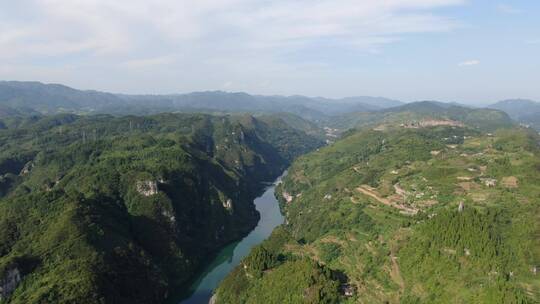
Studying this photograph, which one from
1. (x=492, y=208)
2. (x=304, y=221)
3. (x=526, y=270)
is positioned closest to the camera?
(x=526, y=270)

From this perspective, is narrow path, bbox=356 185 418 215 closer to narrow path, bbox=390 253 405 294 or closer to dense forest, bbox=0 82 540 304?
dense forest, bbox=0 82 540 304

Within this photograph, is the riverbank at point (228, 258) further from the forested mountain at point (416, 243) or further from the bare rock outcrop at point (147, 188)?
the bare rock outcrop at point (147, 188)

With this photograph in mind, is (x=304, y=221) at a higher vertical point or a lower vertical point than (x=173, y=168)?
lower

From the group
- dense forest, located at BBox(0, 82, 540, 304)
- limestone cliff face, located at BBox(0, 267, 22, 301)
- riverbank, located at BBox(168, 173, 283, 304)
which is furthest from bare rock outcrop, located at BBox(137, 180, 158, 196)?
limestone cliff face, located at BBox(0, 267, 22, 301)

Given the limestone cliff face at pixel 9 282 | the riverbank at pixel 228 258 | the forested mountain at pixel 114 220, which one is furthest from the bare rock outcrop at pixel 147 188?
the limestone cliff face at pixel 9 282

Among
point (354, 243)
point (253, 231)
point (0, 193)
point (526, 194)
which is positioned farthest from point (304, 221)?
point (0, 193)

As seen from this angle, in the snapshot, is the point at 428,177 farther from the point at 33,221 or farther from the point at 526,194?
the point at 33,221
